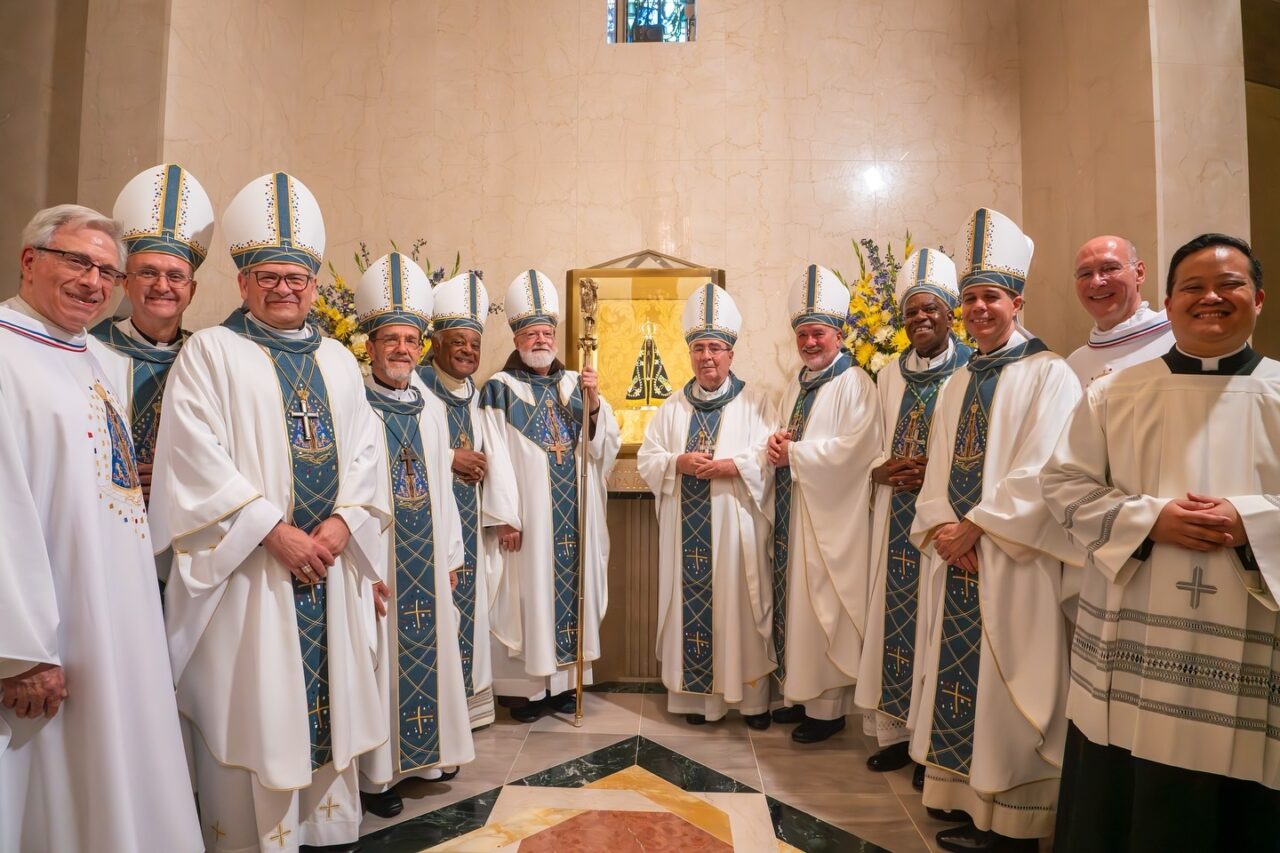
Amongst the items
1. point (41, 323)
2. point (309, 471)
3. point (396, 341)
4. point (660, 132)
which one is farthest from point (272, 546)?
point (660, 132)

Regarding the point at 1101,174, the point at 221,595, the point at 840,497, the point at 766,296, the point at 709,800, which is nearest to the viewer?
the point at 221,595

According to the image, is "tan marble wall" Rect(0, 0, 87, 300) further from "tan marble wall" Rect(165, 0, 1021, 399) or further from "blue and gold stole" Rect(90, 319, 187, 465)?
"blue and gold stole" Rect(90, 319, 187, 465)

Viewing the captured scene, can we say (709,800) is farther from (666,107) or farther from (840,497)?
(666,107)

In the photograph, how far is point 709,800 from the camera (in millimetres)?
3881

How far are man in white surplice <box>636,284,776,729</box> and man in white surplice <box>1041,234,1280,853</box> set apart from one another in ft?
7.88

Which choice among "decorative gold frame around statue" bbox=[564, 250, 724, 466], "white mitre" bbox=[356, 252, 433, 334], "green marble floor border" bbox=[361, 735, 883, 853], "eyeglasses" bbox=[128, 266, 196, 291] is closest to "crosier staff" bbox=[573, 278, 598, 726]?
"green marble floor border" bbox=[361, 735, 883, 853]

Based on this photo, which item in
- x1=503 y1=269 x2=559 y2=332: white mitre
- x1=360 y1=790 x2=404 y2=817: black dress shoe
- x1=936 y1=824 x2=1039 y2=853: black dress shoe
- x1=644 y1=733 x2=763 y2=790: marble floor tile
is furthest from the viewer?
x1=503 y1=269 x2=559 y2=332: white mitre

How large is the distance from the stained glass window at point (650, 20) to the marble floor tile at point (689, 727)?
5.52 meters

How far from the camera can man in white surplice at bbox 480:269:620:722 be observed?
5.03m

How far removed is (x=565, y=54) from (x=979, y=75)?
353 cm

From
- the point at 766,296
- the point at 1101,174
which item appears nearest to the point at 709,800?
the point at 766,296

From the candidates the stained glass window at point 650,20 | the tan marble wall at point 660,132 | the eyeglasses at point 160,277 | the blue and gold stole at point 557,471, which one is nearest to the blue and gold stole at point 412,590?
the eyeglasses at point 160,277

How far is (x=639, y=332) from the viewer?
6273 mm

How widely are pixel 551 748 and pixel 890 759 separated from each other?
1.98 m
